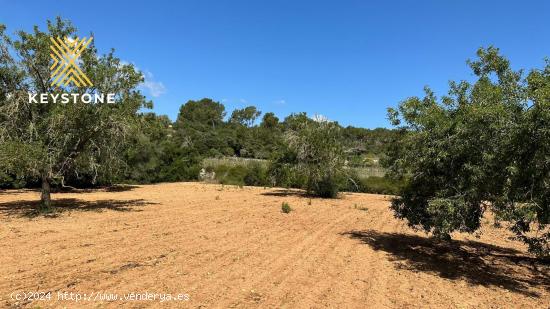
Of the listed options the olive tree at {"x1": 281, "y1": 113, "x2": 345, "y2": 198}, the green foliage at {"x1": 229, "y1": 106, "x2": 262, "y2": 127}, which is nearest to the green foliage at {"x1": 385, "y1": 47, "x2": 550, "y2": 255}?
the olive tree at {"x1": 281, "y1": 113, "x2": 345, "y2": 198}

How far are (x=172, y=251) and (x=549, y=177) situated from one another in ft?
24.1

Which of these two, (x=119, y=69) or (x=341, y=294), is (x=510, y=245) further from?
(x=119, y=69)

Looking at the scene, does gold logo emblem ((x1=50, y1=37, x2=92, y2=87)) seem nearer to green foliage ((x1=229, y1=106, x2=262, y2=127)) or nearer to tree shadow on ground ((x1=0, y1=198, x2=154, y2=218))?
tree shadow on ground ((x1=0, y1=198, x2=154, y2=218))

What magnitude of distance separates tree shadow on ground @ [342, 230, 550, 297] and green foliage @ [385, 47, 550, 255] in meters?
0.80

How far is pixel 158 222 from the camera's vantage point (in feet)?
42.7

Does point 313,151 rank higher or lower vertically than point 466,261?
higher

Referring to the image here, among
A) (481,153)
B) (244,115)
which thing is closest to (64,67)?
(481,153)

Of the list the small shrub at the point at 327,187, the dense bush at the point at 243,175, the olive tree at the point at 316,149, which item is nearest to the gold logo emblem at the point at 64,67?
the olive tree at the point at 316,149

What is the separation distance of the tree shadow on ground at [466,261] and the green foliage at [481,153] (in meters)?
0.80

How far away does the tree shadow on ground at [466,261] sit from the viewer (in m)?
8.02

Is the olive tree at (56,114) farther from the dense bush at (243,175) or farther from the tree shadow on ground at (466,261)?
the dense bush at (243,175)

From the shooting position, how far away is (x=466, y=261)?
959 cm

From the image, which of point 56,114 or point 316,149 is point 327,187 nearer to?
point 316,149

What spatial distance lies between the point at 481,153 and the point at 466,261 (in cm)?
319
